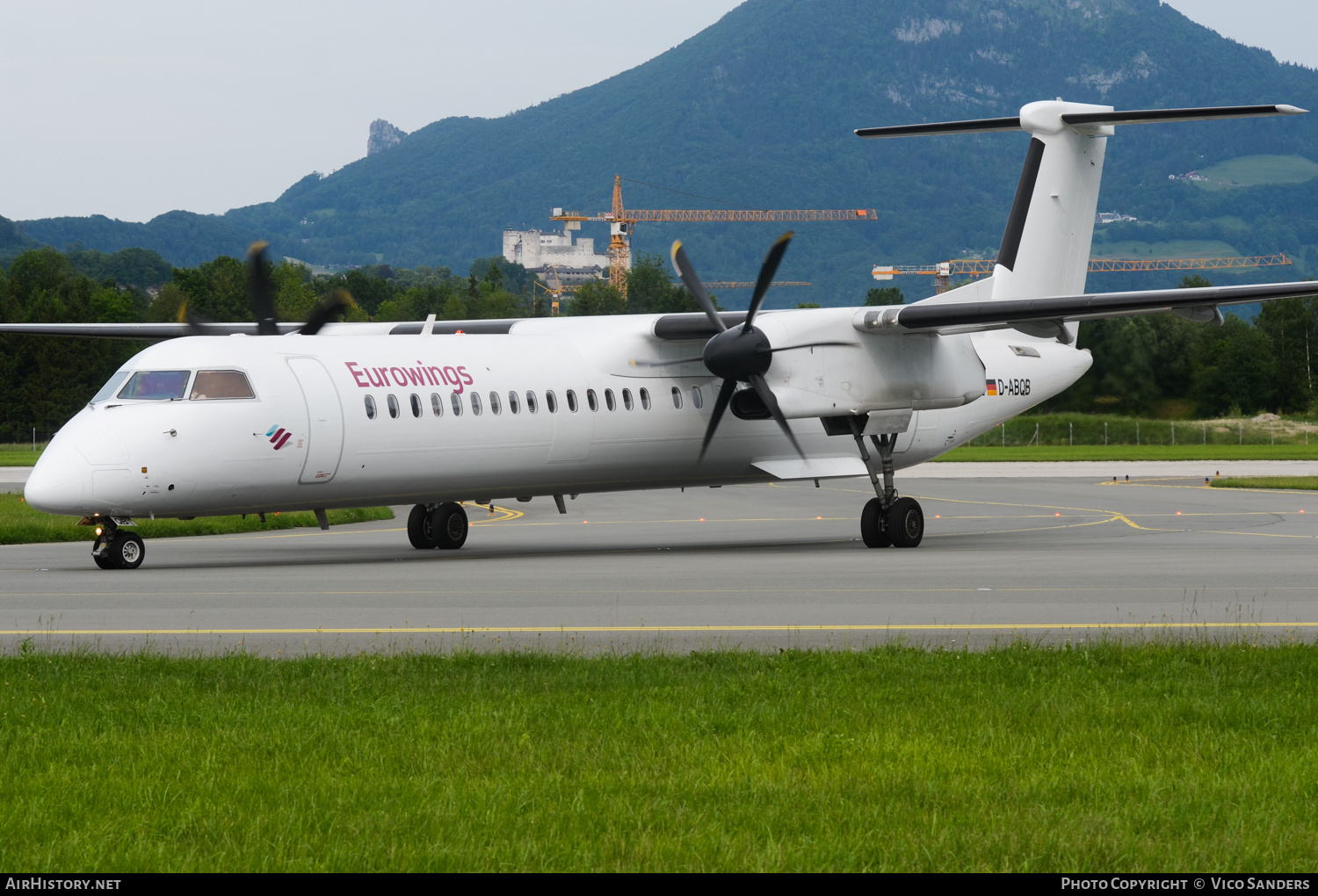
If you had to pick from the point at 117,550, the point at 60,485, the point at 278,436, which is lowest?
the point at 117,550

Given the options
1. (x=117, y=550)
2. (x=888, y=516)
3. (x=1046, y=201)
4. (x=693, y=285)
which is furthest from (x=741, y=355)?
(x=117, y=550)

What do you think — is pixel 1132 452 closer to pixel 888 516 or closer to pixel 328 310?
pixel 888 516

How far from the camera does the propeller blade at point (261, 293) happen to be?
22828 mm

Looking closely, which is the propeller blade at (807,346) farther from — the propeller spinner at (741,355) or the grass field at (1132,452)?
the grass field at (1132,452)

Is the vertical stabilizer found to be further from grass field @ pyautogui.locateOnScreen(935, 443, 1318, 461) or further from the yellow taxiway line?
grass field @ pyautogui.locateOnScreen(935, 443, 1318, 461)

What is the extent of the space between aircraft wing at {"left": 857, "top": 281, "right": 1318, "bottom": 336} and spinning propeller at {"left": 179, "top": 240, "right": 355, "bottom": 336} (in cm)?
819

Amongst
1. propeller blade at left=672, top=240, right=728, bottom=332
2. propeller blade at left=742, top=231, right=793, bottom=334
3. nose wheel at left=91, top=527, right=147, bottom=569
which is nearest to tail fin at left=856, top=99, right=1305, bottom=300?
propeller blade at left=742, top=231, right=793, bottom=334

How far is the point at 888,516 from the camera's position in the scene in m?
24.0

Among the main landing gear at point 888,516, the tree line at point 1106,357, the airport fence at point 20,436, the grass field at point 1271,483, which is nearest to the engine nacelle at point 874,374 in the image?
the main landing gear at point 888,516

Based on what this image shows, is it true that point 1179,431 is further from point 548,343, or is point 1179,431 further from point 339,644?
point 339,644

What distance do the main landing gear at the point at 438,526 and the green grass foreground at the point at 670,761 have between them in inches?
491

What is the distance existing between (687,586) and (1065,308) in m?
8.49

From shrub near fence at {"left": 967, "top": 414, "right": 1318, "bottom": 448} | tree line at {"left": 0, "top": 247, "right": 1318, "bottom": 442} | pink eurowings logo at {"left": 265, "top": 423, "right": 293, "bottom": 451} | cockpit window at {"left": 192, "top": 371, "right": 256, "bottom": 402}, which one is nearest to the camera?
cockpit window at {"left": 192, "top": 371, "right": 256, "bottom": 402}

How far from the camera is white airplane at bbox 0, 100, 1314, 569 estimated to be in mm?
19016
